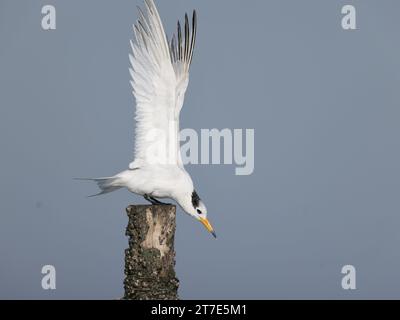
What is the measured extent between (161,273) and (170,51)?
2530mm

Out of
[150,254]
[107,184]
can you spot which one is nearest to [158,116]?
[107,184]

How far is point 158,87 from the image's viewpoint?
823 centimetres

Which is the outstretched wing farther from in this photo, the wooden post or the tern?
the wooden post

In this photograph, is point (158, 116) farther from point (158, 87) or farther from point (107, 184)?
point (107, 184)

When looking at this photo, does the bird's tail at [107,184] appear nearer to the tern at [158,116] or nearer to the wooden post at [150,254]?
the tern at [158,116]

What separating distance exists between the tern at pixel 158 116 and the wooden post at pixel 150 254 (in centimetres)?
54

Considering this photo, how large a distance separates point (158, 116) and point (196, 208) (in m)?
1.15

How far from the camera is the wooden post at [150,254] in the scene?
297 inches

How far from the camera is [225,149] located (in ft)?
28.8

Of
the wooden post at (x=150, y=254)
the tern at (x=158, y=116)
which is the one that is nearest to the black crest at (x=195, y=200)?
the tern at (x=158, y=116)

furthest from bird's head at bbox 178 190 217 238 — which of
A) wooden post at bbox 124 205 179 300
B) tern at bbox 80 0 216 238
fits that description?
wooden post at bbox 124 205 179 300
